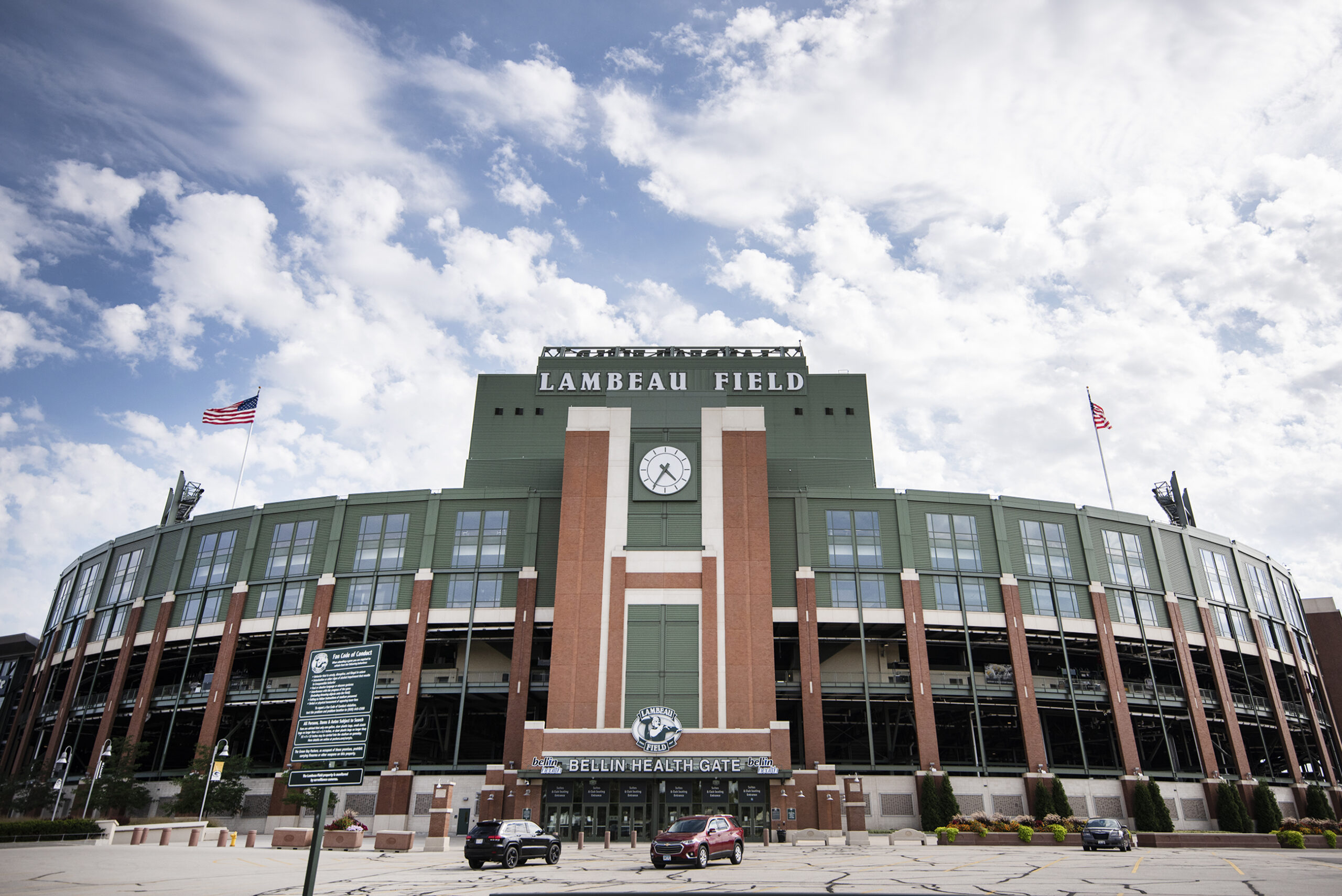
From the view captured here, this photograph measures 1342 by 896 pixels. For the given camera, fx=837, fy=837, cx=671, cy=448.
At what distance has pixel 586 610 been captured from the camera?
56312 mm

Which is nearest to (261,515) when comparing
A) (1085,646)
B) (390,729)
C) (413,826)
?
(390,729)

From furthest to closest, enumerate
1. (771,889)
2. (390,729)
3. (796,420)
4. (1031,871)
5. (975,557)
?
(796,420) → (390,729) → (975,557) → (1031,871) → (771,889)

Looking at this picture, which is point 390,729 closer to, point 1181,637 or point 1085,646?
point 1085,646

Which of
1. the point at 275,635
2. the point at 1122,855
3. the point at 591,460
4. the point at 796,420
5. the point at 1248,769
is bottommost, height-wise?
the point at 1122,855

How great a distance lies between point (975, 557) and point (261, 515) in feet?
189

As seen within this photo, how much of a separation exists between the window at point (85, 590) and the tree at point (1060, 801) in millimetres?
79554

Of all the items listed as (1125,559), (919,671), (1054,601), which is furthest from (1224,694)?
(919,671)

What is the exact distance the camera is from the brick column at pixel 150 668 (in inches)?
2490

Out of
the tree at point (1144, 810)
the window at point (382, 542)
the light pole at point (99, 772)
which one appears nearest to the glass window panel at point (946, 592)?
the tree at point (1144, 810)

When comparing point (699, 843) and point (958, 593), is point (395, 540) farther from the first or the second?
point (958, 593)

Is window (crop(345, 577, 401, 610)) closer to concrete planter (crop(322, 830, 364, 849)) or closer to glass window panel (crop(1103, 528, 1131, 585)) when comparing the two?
concrete planter (crop(322, 830, 364, 849))

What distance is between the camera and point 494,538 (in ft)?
213

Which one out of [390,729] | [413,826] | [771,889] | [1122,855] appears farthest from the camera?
[390,729]

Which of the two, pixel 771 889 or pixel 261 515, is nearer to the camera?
pixel 771 889
